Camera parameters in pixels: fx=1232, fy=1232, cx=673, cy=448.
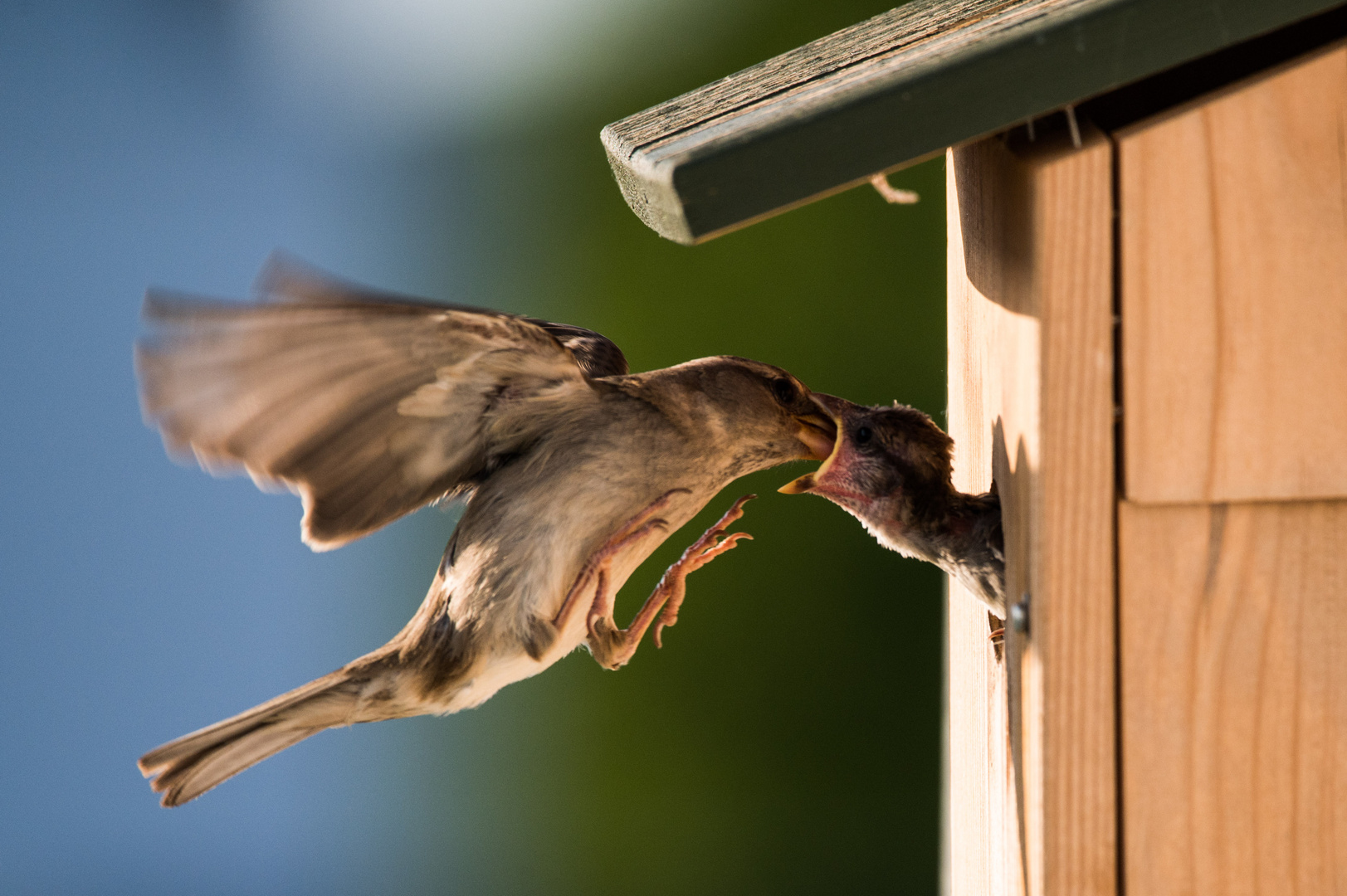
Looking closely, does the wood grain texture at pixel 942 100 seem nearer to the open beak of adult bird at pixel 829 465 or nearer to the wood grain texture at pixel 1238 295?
the wood grain texture at pixel 1238 295

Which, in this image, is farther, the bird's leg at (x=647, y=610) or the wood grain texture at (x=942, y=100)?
the bird's leg at (x=647, y=610)

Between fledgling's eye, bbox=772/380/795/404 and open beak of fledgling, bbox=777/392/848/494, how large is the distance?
29mm

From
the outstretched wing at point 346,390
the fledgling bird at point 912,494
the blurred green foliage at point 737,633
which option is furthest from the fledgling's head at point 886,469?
the blurred green foliage at point 737,633

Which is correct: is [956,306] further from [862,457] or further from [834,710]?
[834,710]

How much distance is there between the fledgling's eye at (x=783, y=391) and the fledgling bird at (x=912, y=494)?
6cm

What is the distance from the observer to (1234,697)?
110 cm

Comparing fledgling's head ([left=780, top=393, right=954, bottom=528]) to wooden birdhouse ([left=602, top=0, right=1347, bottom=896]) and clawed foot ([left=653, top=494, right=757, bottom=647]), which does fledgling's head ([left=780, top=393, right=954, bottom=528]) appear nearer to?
→ clawed foot ([left=653, top=494, right=757, bottom=647])

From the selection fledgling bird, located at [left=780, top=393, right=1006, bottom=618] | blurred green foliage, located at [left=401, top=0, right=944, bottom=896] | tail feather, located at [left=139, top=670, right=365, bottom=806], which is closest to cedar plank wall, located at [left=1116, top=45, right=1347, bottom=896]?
fledgling bird, located at [left=780, top=393, right=1006, bottom=618]

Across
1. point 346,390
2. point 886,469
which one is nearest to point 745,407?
point 886,469

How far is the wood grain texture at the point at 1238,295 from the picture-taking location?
104 centimetres

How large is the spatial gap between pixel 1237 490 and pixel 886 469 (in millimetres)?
642

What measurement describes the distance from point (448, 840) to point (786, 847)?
3.55ft

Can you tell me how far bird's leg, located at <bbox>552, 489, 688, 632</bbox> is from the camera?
5.69 ft

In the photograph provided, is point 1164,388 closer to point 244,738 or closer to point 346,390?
point 346,390
